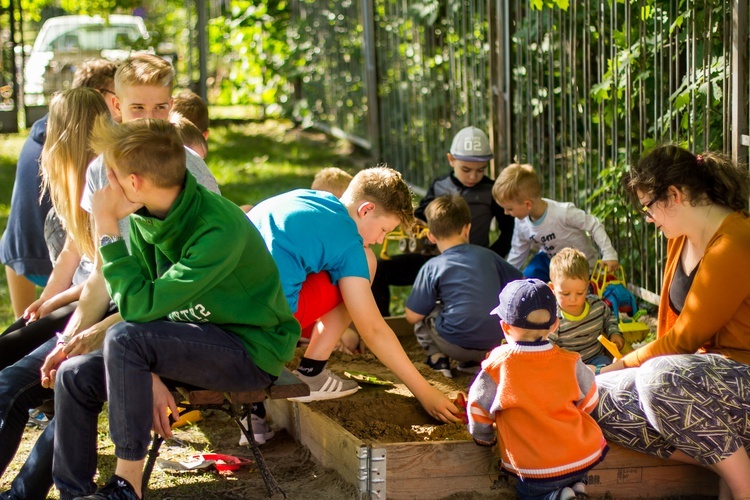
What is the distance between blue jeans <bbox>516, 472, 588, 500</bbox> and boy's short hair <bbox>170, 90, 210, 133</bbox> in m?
2.81

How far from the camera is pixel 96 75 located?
5312 millimetres

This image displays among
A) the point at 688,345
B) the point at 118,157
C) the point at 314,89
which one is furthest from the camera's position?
the point at 314,89

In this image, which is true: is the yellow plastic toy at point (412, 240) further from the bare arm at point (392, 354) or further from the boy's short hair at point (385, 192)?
the bare arm at point (392, 354)

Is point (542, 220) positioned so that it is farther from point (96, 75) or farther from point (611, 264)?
point (96, 75)

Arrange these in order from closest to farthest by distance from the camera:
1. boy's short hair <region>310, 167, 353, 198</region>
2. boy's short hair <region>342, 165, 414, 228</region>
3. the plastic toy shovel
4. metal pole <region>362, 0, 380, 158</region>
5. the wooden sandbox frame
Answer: the wooden sandbox frame → boy's short hair <region>342, 165, 414, 228</region> → the plastic toy shovel → boy's short hair <region>310, 167, 353, 198</region> → metal pole <region>362, 0, 380, 158</region>

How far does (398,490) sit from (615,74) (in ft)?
10.2

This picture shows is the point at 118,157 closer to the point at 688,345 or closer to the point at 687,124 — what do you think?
the point at 688,345

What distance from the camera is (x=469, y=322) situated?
495 centimetres

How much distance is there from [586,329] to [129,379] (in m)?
2.35

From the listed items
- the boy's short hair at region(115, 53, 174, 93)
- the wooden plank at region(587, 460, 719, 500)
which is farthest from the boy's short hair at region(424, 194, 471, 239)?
the wooden plank at region(587, 460, 719, 500)

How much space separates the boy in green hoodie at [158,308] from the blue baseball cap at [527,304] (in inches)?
30.5

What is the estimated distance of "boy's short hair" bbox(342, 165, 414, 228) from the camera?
4117 mm

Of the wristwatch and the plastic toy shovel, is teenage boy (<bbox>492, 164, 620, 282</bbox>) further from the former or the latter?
the wristwatch

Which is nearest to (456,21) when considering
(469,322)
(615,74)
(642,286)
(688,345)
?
(615,74)
